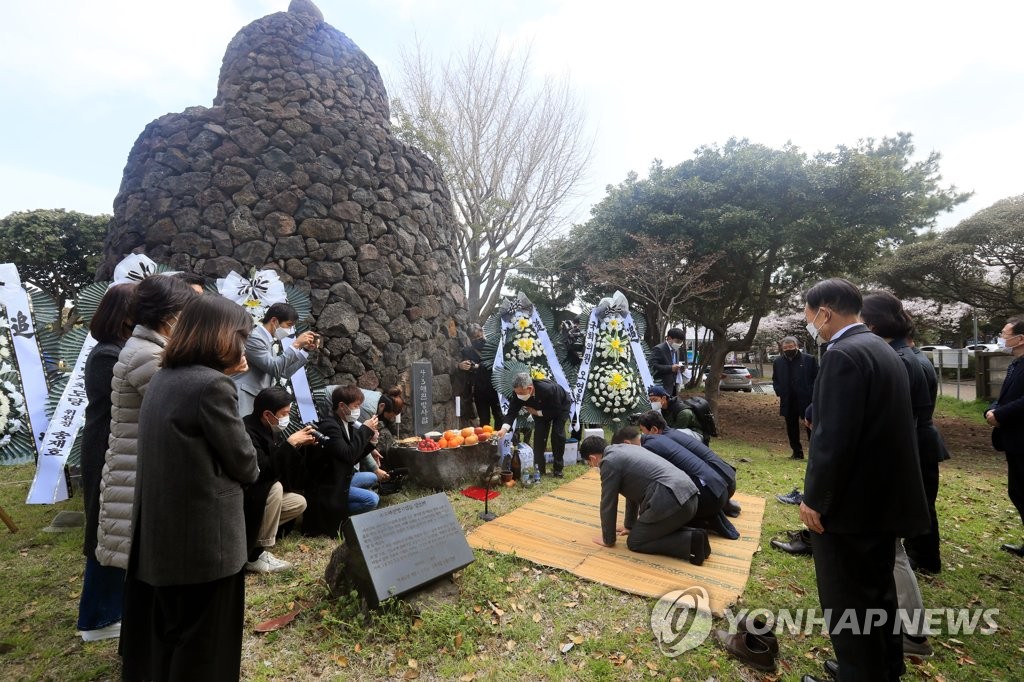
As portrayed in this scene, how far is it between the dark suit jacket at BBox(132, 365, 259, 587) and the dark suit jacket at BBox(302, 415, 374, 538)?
2520 mm

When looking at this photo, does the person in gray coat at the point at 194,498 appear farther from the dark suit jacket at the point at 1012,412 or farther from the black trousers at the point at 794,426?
the black trousers at the point at 794,426

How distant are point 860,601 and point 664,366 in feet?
19.3

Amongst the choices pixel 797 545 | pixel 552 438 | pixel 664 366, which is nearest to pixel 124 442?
pixel 797 545

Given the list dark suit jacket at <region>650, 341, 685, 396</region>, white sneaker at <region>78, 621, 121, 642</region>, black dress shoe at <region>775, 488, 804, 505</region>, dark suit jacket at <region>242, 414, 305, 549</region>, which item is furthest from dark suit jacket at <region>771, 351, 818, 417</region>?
white sneaker at <region>78, 621, 121, 642</region>

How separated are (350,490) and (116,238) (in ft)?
17.9

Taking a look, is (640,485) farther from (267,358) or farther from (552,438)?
(267,358)

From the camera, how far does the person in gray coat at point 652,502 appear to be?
3930 mm

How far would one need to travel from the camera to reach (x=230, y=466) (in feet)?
5.99

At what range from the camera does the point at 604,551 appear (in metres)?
4.20

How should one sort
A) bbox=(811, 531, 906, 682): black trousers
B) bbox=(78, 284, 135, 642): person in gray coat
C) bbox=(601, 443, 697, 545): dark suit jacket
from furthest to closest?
bbox=(601, 443, 697, 545): dark suit jacket → bbox=(78, 284, 135, 642): person in gray coat → bbox=(811, 531, 906, 682): black trousers

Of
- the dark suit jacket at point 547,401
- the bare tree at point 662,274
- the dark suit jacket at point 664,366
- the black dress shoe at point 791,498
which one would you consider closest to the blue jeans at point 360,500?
the dark suit jacket at point 547,401

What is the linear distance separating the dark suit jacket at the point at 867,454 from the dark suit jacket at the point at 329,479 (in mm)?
3595

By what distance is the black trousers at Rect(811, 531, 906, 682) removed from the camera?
6.82ft

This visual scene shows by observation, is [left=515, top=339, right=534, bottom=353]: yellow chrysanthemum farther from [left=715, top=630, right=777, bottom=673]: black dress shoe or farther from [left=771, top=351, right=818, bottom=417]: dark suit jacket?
[left=715, top=630, right=777, bottom=673]: black dress shoe
